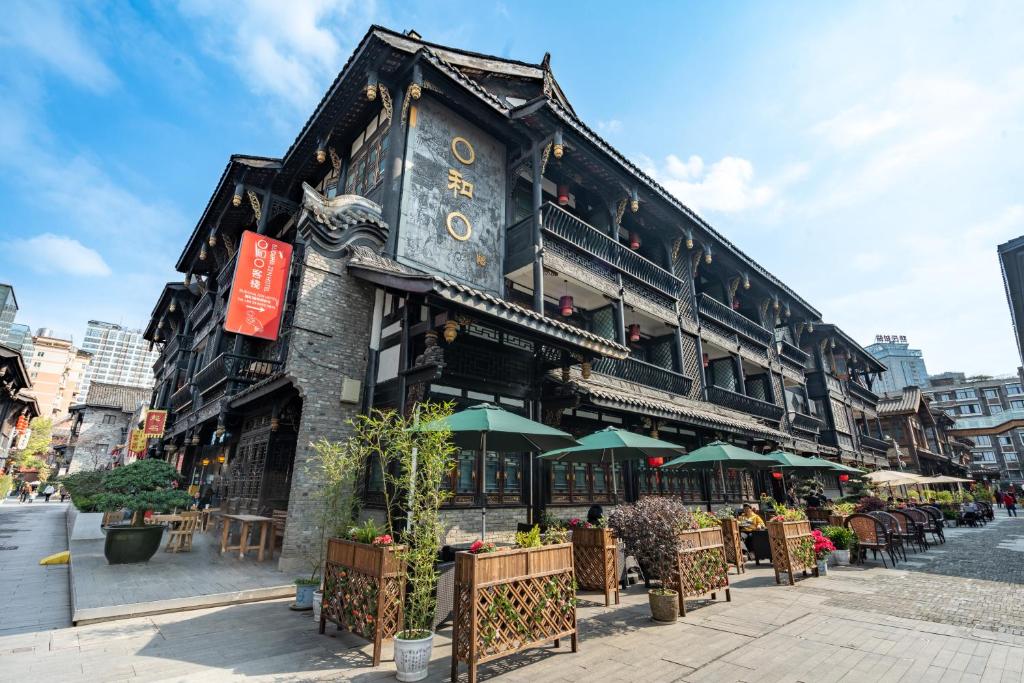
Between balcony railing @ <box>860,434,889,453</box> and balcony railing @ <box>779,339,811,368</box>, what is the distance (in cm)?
825

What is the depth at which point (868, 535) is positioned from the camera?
35.6ft

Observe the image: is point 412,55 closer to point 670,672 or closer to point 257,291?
point 257,291

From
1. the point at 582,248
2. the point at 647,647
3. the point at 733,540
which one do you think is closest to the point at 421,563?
the point at 647,647

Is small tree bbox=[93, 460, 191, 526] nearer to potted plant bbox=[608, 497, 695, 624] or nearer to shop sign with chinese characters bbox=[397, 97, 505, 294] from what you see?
shop sign with chinese characters bbox=[397, 97, 505, 294]

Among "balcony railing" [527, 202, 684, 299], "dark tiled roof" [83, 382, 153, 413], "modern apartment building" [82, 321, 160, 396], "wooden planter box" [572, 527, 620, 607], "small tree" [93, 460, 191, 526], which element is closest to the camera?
Result: "wooden planter box" [572, 527, 620, 607]

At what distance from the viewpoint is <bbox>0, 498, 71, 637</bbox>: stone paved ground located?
5.84 meters

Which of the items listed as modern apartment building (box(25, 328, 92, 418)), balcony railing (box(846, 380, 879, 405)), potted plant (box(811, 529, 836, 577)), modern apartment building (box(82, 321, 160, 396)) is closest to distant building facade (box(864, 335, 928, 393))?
balcony railing (box(846, 380, 879, 405))

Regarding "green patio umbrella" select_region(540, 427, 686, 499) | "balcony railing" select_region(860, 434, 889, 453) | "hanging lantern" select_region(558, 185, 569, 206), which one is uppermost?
"hanging lantern" select_region(558, 185, 569, 206)

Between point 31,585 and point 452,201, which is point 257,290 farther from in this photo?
point 31,585

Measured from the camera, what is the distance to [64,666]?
172 inches

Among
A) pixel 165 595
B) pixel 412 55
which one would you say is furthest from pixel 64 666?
pixel 412 55

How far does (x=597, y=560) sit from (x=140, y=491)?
893 centimetres

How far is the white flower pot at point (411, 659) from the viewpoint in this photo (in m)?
4.10

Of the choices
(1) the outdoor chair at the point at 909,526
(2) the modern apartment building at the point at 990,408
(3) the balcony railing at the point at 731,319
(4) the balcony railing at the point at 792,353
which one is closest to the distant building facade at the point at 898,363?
(2) the modern apartment building at the point at 990,408
